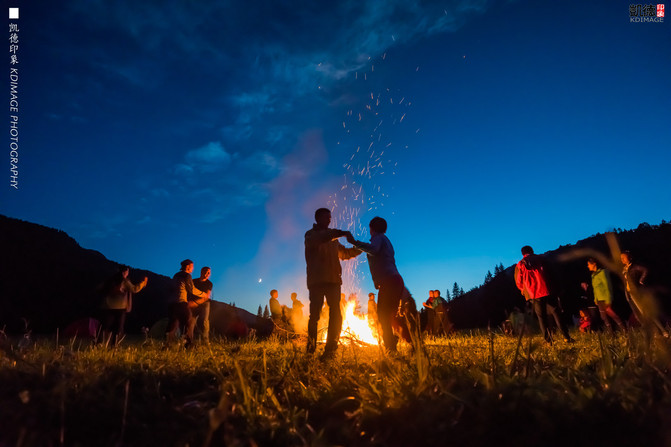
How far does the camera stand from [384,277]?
18.0ft

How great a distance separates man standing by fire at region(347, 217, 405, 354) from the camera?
5375 millimetres

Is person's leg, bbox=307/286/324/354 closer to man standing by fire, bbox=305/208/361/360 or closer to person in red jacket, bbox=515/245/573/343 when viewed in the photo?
man standing by fire, bbox=305/208/361/360

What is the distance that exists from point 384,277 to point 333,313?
37.4 inches

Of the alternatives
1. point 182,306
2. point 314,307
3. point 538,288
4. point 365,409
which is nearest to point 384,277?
point 314,307

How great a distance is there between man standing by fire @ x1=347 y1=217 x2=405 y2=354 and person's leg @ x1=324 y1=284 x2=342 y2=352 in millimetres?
644

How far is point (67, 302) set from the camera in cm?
2614

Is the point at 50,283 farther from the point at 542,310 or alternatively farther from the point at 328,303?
the point at 542,310

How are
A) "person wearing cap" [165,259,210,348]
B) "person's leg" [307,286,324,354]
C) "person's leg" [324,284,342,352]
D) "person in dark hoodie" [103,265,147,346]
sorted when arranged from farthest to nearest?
"person wearing cap" [165,259,210,348]
"person in dark hoodie" [103,265,147,346]
"person's leg" [307,286,324,354]
"person's leg" [324,284,342,352]

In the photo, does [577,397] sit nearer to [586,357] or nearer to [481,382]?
[481,382]

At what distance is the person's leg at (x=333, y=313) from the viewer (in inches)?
197

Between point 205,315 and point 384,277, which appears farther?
point 205,315

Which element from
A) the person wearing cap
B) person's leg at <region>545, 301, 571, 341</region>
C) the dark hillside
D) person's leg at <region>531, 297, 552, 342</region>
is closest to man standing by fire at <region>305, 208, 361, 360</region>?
the person wearing cap

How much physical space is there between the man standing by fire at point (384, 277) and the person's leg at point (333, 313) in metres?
0.64

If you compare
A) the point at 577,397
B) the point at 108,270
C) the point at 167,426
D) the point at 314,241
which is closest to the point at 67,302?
the point at 108,270
